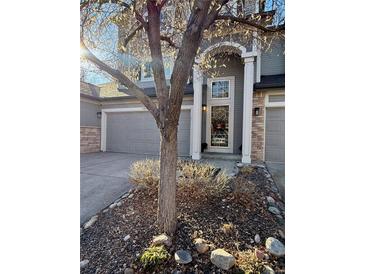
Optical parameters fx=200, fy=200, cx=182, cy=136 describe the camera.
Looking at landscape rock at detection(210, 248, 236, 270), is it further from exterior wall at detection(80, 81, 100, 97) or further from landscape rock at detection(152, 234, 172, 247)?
exterior wall at detection(80, 81, 100, 97)

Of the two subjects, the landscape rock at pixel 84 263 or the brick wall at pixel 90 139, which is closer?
the landscape rock at pixel 84 263

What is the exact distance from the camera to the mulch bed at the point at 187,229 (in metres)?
2.22

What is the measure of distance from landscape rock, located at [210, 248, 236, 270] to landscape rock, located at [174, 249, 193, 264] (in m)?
0.25

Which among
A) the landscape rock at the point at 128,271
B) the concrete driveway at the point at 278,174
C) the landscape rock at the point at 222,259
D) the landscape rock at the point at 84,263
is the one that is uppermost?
the concrete driveway at the point at 278,174

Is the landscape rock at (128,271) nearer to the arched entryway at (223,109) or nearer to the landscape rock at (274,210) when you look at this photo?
the landscape rock at (274,210)

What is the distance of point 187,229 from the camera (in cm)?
262

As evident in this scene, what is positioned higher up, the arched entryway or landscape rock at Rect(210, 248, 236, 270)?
the arched entryway

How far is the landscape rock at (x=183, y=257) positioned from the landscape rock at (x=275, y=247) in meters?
0.90

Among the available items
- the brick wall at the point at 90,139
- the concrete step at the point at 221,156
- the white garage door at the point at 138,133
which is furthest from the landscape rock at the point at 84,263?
the brick wall at the point at 90,139

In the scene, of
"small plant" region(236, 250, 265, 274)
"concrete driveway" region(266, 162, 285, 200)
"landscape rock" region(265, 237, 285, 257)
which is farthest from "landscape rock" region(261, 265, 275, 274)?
"concrete driveway" region(266, 162, 285, 200)

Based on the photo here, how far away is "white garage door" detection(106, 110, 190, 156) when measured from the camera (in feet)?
28.0
